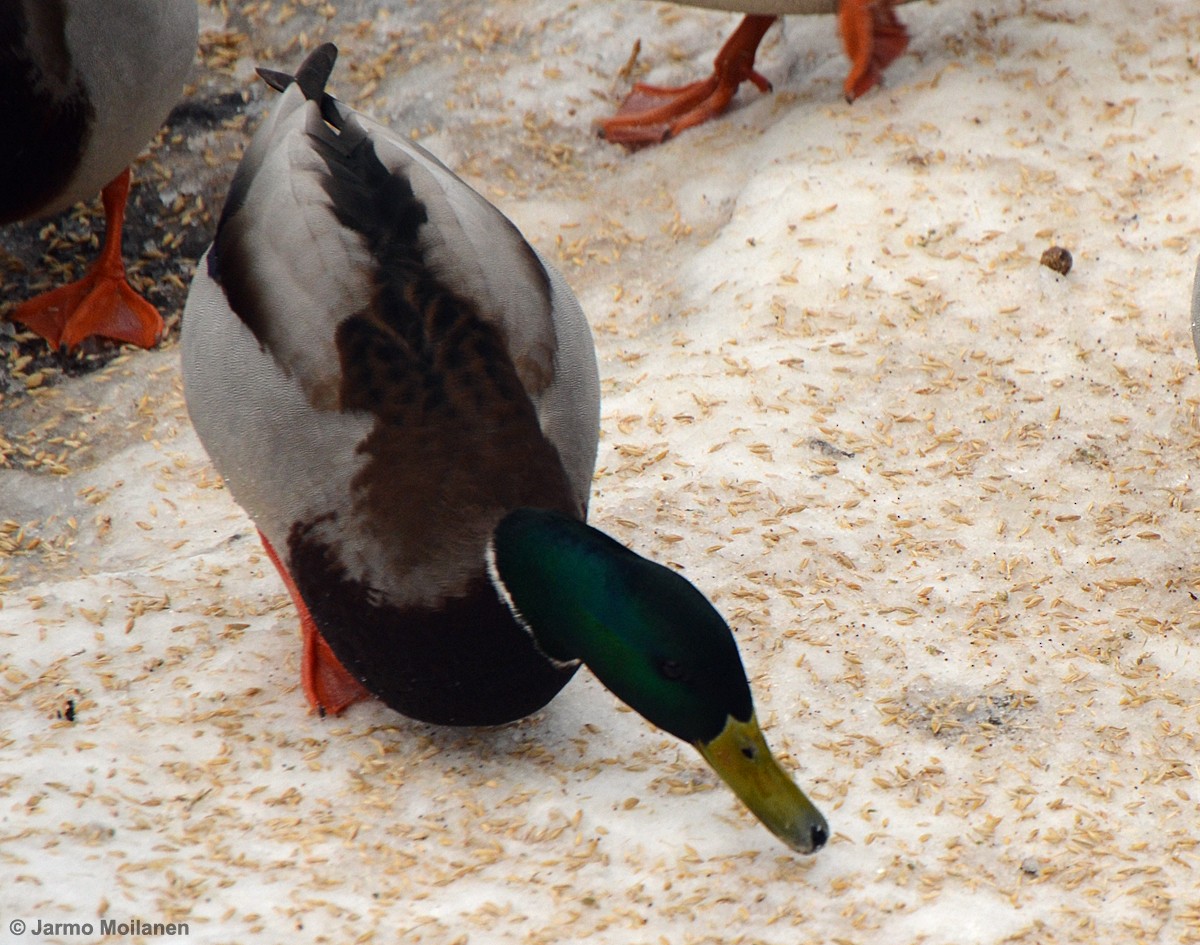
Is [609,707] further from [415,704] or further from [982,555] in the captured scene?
[982,555]

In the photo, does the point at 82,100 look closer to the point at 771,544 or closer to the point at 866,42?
the point at 771,544

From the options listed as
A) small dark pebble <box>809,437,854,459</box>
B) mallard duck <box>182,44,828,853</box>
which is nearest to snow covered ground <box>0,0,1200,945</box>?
small dark pebble <box>809,437,854,459</box>

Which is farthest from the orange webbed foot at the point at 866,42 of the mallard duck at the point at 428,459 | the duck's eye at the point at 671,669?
the duck's eye at the point at 671,669

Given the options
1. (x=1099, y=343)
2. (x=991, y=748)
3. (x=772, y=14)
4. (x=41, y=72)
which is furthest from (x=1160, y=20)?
(x=41, y=72)

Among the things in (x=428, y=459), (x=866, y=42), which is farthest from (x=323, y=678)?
(x=866, y=42)

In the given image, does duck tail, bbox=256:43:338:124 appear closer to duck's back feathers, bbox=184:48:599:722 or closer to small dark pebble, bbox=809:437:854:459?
duck's back feathers, bbox=184:48:599:722

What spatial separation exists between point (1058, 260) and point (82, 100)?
302 cm

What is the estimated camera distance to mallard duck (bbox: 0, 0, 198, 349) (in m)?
4.14

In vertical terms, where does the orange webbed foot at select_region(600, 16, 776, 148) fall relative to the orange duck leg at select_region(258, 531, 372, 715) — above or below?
above

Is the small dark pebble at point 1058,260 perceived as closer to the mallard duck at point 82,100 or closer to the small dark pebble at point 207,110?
the mallard duck at point 82,100

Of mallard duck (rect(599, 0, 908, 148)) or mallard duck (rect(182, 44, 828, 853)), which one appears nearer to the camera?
mallard duck (rect(182, 44, 828, 853))

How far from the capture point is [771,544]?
→ 3.58m

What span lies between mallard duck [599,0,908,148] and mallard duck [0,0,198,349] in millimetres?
1794

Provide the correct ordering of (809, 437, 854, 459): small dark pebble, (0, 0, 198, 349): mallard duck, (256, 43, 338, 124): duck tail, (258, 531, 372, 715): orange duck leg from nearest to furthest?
(258, 531, 372, 715): orange duck leg, (256, 43, 338, 124): duck tail, (809, 437, 854, 459): small dark pebble, (0, 0, 198, 349): mallard duck
